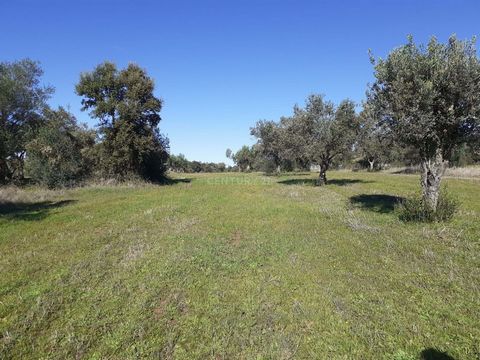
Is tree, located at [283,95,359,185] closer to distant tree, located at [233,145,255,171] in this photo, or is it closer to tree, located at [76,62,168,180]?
tree, located at [76,62,168,180]

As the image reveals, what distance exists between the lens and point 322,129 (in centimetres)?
3147

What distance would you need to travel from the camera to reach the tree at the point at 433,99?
42.6 ft

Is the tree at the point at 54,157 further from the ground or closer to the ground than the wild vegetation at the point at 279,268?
further from the ground

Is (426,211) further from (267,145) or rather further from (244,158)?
(244,158)

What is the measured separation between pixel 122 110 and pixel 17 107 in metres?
11.6

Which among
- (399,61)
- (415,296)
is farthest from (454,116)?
(415,296)

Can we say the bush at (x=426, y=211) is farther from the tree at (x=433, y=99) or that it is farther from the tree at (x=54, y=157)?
the tree at (x=54, y=157)

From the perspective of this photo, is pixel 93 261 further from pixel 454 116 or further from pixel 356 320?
pixel 454 116

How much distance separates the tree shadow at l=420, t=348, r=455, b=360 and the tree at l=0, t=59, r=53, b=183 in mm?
40558

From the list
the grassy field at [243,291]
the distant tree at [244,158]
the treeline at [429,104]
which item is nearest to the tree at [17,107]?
the grassy field at [243,291]

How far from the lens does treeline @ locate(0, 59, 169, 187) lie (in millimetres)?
34406

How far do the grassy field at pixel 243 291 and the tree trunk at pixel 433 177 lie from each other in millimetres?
1257

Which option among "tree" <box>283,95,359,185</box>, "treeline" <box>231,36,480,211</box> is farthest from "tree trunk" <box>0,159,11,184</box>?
"treeline" <box>231,36,480,211</box>

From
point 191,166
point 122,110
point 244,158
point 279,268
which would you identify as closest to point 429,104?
point 279,268
